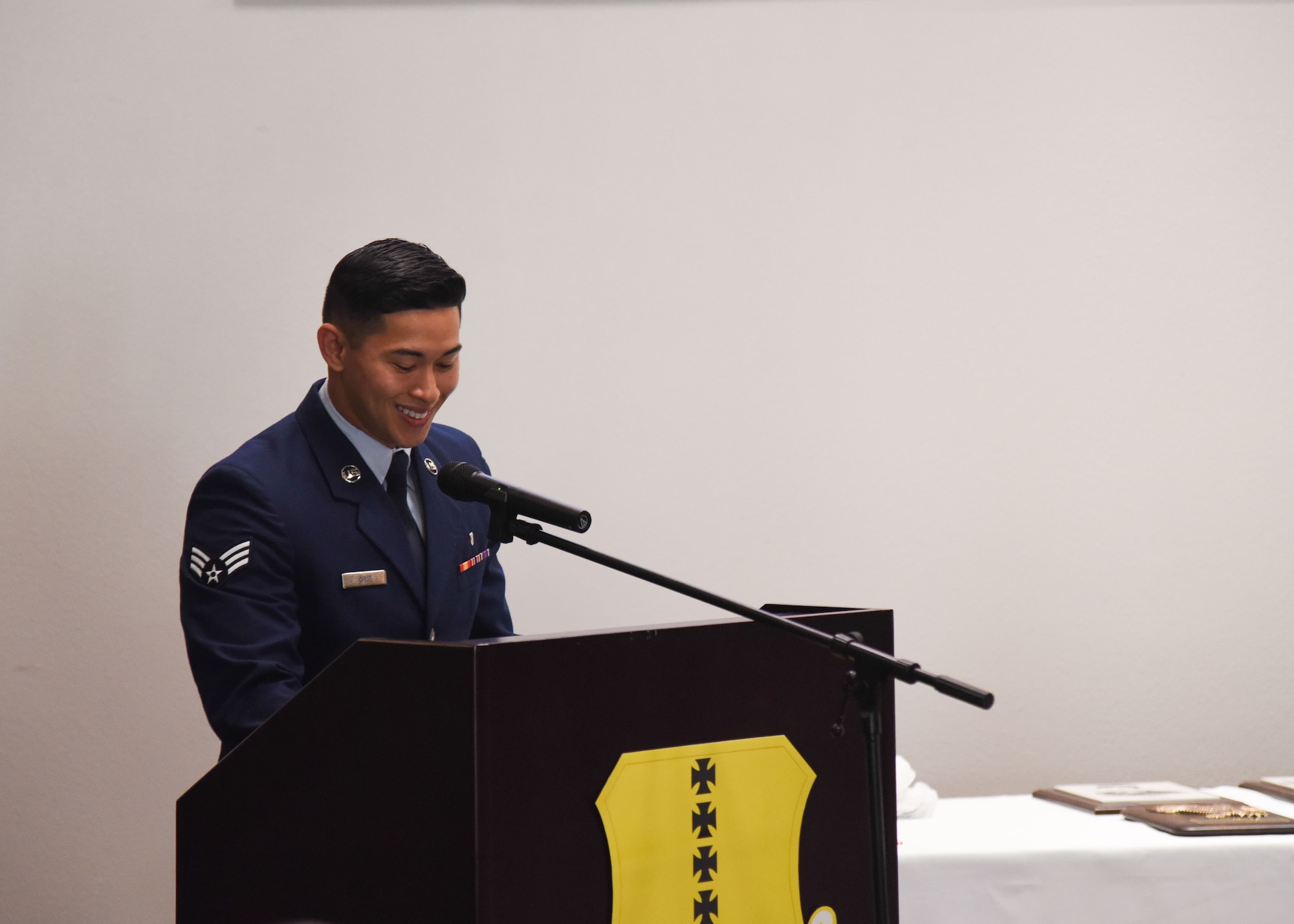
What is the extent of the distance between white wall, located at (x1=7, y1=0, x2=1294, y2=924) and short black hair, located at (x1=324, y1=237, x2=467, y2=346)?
88 centimetres

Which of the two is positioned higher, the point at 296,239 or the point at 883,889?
the point at 296,239

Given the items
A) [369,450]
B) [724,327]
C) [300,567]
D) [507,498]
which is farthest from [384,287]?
[724,327]

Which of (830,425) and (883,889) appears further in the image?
(830,425)

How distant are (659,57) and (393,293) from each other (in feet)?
3.99

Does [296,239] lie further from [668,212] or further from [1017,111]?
[1017,111]

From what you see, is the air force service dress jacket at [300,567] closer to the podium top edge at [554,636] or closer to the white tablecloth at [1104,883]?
the podium top edge at [554,636]

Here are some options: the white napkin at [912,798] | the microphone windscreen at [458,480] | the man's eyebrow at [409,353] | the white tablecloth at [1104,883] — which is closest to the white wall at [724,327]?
the white napkin at [912,798]

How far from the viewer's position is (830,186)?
2.42 metres

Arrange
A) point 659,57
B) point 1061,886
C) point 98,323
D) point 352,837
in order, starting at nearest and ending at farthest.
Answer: point 352,837, point 1061,886, point 98,323, point 659,57

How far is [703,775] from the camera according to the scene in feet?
3.14

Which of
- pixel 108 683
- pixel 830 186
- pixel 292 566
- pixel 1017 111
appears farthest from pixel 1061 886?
pixel 108 683

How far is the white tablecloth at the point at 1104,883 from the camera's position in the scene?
5.81 ft

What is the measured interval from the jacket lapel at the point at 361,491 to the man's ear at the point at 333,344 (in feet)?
0.22

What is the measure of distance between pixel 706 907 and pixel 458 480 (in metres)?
0.43
